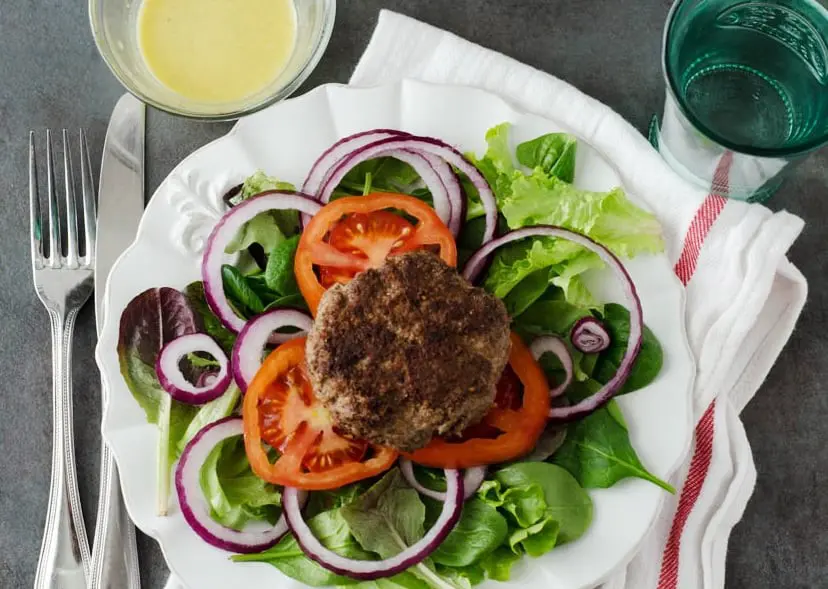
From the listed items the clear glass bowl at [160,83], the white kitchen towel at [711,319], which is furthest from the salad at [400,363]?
the clear glass bowl at [160,83]

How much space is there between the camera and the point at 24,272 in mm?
2537

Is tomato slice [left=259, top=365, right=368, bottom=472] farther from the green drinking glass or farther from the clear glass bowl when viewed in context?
the green drinking glass

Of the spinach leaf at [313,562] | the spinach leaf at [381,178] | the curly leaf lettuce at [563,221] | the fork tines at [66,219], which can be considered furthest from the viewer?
the fork tines at [66,219]

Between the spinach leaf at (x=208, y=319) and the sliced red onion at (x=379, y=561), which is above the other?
the spinach leaf at (x=208, y=319)

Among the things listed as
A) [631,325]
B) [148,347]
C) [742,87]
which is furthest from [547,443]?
[742,87]

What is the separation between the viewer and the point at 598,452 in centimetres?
203

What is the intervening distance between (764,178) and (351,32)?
1243 mm

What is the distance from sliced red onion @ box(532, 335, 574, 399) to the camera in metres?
2.07

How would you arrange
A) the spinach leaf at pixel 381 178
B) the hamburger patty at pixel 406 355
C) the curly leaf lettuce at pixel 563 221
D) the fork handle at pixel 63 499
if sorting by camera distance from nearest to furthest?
the hamburger patty at pixel 406 355 < the curly leaf lettuce at pixel 563 221 < the spinach leaf at pixel 381 178 < the fork handle at pixel 63 499

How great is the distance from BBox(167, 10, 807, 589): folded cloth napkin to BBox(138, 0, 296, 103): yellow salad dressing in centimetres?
72

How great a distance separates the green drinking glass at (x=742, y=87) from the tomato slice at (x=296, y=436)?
1.12 m

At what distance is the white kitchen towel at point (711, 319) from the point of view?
223 cm

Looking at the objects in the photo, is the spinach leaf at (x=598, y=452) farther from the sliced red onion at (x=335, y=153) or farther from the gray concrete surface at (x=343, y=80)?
the sliced red onion at (x=335, y=153)

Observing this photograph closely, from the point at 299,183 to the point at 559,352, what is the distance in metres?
0.79
